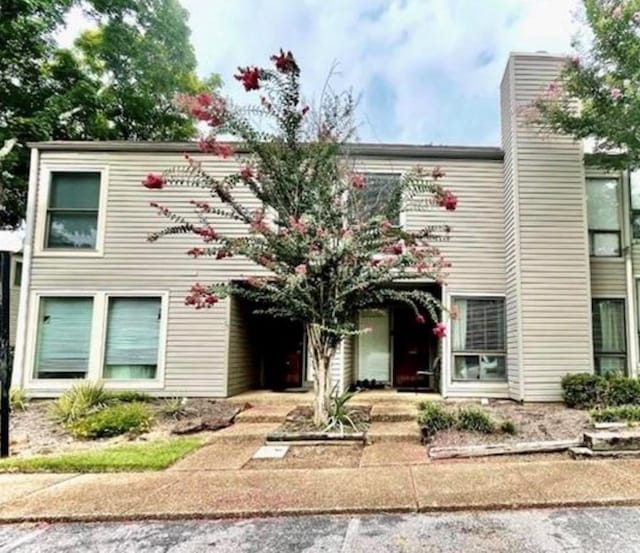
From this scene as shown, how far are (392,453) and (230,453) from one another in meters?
1.95

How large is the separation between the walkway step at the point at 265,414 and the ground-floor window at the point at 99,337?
2.42m

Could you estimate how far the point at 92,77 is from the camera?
16.9 m

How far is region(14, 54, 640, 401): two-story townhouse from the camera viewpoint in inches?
347

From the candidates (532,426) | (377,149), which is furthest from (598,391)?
(377,149)

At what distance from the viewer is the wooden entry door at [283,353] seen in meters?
11.2

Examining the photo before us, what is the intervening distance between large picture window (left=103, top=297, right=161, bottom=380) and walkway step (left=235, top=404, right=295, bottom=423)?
7.95 feet

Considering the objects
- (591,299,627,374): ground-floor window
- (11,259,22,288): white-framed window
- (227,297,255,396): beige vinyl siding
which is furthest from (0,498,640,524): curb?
(11,259,22,288): white-framed window

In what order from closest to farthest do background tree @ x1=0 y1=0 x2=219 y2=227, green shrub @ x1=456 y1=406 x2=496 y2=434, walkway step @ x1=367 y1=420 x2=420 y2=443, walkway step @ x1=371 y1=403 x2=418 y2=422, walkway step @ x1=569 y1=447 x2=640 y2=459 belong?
walkway step @ x1=569 y1=447 x2=640 y2=459
green shrub @ x1=456 y1=406 x2=496 y2=434
walkway step @ x1=367 y1=420 x2=420 y2=443
walkway step @ x1=371 y1=403 x2=418 y2=422
background tree @ x1=0 y1=0 x2=219 y2=227

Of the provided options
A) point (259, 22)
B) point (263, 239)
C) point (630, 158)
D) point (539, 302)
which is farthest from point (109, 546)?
point (259, 22)

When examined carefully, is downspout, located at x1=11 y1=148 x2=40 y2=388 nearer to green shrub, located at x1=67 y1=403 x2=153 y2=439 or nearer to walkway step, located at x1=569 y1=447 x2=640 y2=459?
green shrub, located at x1=67 y1=403 x2=153 y2=439

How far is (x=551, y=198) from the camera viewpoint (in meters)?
8.84

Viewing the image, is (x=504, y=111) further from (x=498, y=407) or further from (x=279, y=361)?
(x=279, y=361)

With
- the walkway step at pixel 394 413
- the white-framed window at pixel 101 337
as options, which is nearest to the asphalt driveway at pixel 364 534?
the walkway step at pixel 394 413

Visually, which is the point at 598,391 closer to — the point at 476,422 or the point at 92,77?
the point at 476,422
